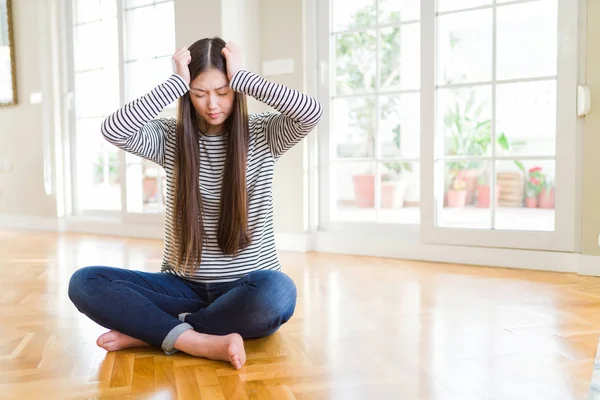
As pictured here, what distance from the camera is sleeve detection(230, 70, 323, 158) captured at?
156 centimetres

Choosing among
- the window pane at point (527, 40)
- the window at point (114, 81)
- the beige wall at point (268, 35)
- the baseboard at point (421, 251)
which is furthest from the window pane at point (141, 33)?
the window pane at point (527, 40)

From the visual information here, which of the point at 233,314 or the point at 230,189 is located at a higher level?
the point at 230,189

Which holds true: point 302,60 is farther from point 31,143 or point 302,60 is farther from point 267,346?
point 31,143

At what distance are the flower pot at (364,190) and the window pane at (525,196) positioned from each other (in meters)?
0.72

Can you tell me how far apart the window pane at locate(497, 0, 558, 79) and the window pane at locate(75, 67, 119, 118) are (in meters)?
2.94

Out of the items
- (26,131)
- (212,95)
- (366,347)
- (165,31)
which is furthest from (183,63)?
(26,131)

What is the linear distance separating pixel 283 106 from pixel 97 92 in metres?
3.58

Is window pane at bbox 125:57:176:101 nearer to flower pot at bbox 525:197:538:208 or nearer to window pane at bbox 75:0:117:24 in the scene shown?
window pane at bbox 75:0:117:24

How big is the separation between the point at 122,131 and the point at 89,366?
0.60m

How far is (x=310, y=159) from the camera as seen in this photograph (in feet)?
11.6

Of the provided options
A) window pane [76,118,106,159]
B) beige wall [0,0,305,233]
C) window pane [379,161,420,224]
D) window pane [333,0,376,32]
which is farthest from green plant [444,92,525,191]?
window pane [76,118,106,159]

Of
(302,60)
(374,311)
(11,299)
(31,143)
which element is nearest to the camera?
(374,311)

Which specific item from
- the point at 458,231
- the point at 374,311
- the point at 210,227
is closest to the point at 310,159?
the point at 458,231

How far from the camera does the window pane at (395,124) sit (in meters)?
3.53
